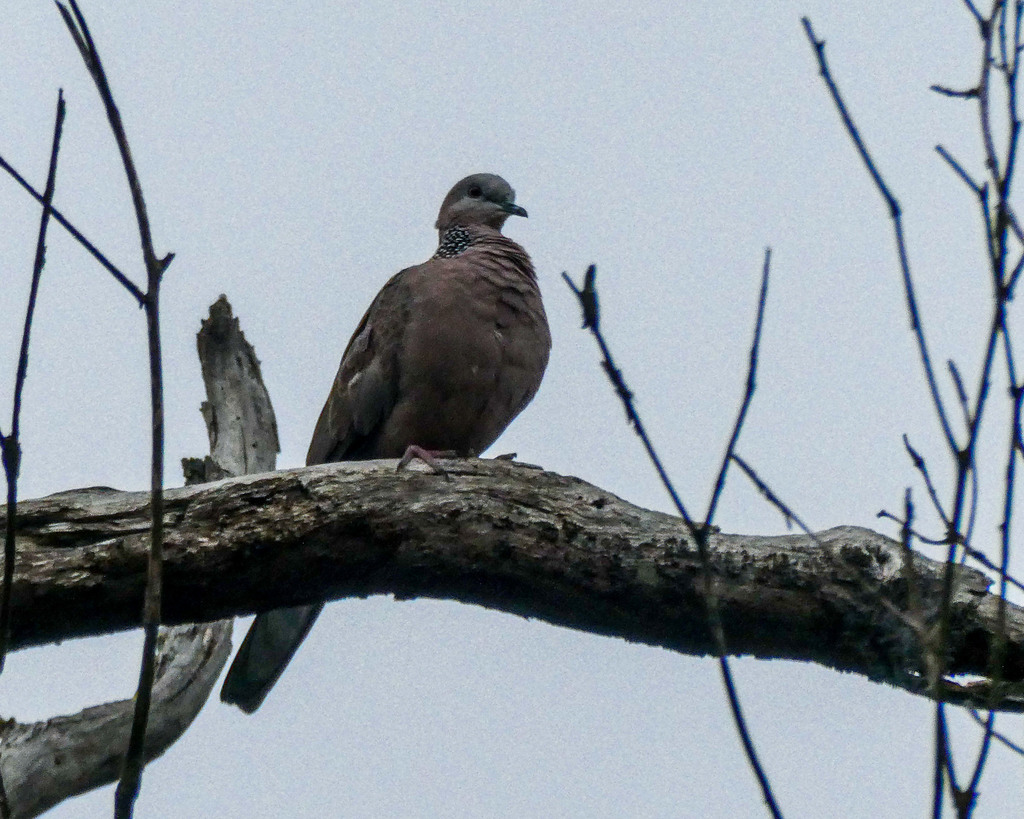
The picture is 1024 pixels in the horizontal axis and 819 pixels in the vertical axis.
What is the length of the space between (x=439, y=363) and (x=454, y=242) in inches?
44.8

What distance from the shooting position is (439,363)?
4871 millimetres

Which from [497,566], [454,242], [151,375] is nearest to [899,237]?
[151,375]

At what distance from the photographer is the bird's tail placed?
4.36 meters

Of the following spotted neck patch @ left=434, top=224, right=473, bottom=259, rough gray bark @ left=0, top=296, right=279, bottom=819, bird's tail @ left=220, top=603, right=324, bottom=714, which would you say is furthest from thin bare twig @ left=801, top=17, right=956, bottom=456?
spotted neck patch @ left=434, top=224, right=473, bottom=259

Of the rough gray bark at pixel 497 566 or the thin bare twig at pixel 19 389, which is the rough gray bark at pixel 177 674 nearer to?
the rough gray bark at pixel 497 566

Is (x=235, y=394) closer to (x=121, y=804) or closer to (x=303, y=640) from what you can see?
(x=303, y=640)

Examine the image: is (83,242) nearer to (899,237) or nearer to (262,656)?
(899,237)

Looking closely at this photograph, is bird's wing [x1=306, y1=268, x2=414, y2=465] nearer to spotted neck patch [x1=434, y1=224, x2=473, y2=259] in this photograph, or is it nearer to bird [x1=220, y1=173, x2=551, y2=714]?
bird [x1=220, y1=173, x2=551, y2=714]

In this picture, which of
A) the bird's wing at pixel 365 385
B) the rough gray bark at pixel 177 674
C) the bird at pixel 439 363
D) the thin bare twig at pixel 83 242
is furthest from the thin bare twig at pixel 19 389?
the bird's wing at pixel 365 385

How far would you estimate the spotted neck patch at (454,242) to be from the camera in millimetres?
5699

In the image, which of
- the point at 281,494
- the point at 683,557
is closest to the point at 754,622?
the point at 683,557

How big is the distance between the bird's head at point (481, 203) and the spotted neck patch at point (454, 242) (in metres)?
0.17

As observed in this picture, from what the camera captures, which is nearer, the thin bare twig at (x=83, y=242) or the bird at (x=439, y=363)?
the thin bare twig at (x=83, y=242)

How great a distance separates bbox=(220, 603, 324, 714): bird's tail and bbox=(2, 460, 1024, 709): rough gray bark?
3.26 ft
